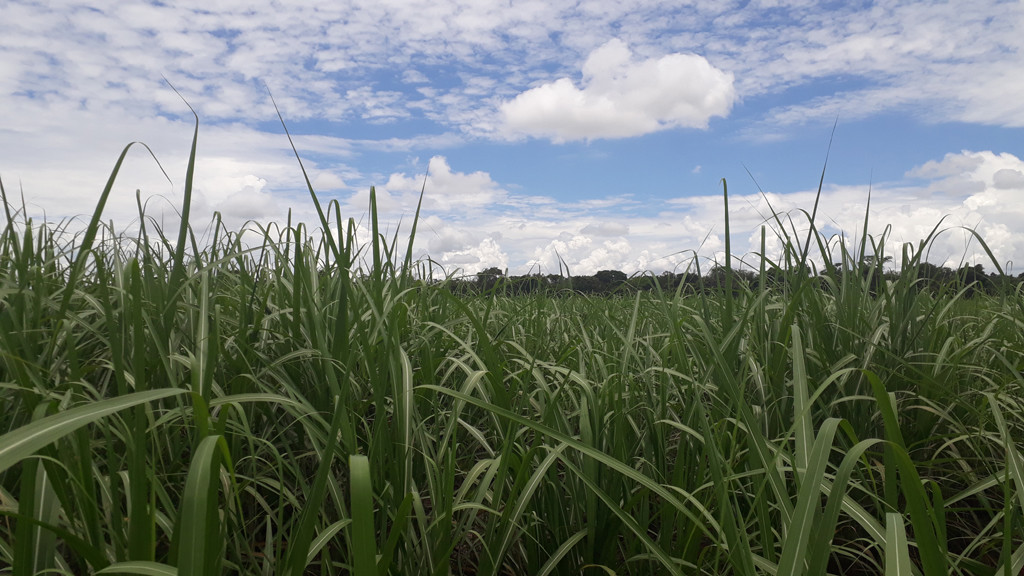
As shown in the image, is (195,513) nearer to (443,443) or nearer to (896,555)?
(443,443)

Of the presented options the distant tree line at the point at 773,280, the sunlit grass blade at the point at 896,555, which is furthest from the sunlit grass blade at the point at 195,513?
the distant tree line at the point at 773,280

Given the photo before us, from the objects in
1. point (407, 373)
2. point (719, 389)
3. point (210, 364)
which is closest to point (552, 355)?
point (719, 389)

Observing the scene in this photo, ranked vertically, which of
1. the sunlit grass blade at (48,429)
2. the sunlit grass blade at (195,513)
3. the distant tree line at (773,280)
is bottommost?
the sunlit grass blade at (195,513)

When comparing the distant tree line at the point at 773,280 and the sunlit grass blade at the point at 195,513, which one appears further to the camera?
the distant tree line at the point at 773,280

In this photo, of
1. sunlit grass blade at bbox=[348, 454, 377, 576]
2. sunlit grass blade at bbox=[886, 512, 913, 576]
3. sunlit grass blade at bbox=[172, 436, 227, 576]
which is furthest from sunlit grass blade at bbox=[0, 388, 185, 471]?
sunlit grass blade at bbox=[886, 512, 913, 576]

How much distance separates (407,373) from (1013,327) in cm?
277

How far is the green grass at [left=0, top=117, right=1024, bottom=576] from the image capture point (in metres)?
1.03

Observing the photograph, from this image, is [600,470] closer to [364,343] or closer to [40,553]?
[364,343]

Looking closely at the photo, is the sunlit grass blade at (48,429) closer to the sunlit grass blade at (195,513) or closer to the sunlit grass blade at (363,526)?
the sunlit grass blade at (195,513)

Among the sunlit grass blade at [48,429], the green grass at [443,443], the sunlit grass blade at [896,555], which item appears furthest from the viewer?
the green grass at [443,443]

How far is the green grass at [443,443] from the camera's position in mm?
1034

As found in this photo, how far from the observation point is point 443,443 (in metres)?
1.50

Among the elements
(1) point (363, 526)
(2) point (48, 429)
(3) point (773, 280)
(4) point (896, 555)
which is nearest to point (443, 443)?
(1) point (363, 526)

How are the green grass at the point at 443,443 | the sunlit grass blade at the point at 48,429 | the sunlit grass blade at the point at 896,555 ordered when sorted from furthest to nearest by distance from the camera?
the green grass at the point at 443,443, the sunlit grass blade at the point at 896,555, the sunlit grass blade at the point at 48,429
